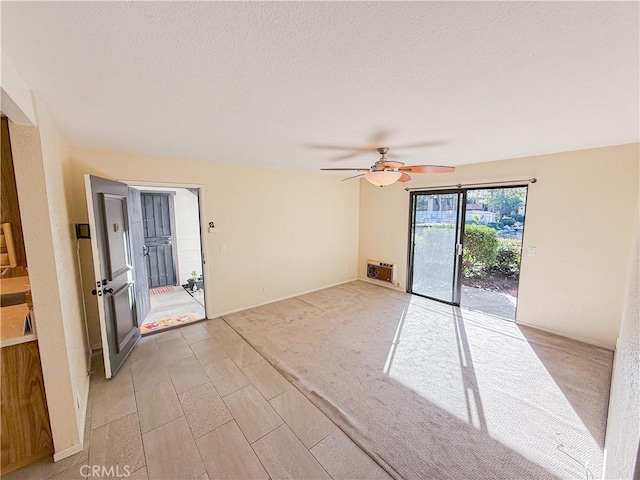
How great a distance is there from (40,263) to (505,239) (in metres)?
Result: 5.91

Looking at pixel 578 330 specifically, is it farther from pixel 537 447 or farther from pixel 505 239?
pixel 537 447

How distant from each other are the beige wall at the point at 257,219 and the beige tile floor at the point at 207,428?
1468 mm

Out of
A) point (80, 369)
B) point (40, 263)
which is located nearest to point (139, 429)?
point (80, 369)

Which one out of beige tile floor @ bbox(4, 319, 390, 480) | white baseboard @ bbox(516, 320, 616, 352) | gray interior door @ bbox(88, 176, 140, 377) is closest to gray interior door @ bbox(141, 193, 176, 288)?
gray interior door @ bbox(88, 176, 140, 377)

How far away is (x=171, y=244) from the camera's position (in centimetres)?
590

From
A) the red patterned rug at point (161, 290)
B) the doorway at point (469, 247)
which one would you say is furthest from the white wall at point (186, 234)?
the doorway at point (469, 247)

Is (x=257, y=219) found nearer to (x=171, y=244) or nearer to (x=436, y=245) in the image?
(x=171, y=244)

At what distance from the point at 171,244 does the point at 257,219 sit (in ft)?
9.63

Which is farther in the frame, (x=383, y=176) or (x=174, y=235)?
(x=174, y=235)

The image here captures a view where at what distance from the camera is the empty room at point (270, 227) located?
112 centimetres

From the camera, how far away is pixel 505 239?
4648 mm
